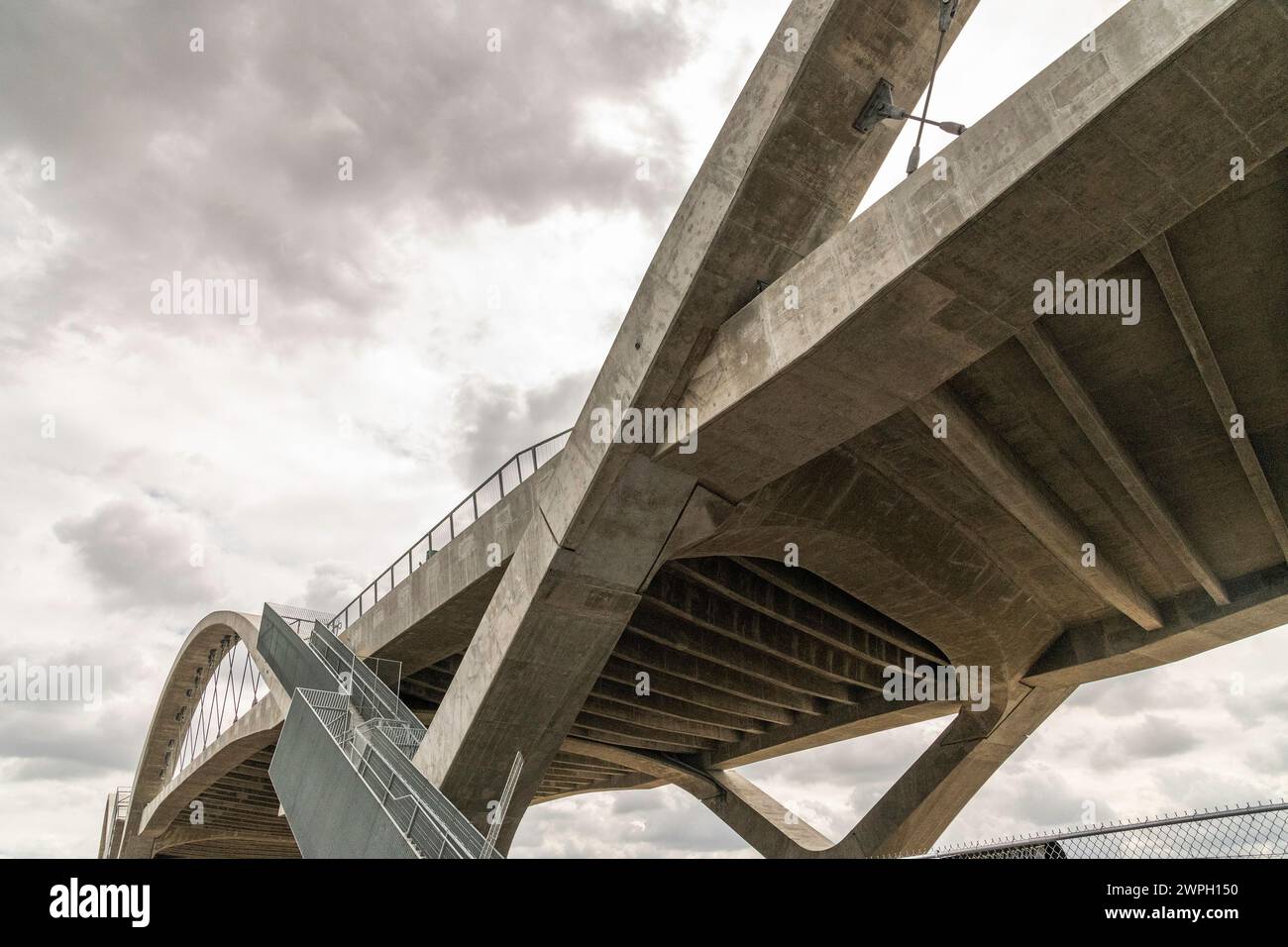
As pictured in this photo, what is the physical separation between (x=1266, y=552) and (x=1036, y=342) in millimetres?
9528

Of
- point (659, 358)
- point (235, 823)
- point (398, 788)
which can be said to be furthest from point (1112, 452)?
point (235, 823)

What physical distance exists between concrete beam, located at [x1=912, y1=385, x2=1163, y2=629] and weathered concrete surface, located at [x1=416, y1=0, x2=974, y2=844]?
135 inches

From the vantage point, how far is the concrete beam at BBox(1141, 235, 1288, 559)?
9203 mm

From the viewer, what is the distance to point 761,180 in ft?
29.2

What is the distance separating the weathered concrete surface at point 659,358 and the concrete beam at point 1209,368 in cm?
325

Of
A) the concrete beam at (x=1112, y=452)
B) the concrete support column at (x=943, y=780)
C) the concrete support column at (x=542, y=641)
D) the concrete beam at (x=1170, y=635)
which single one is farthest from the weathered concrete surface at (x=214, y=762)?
the concrete beam at (x=1112, y=452)

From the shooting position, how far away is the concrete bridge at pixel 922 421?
272 inches

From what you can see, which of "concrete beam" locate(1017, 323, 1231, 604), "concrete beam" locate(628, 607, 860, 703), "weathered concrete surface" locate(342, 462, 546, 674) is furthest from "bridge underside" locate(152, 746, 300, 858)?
"concrete beam" locate(1017, 323, 1231, 604)

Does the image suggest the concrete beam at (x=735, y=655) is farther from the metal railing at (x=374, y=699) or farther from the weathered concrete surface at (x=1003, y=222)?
the weathered concrete surface at (x=1003, y=222)

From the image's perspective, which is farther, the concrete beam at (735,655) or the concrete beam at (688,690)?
the concrete beam at (688,690)

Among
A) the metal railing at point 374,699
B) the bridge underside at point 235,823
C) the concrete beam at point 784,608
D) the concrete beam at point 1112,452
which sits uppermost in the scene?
the concrete beam at point 1112,452
